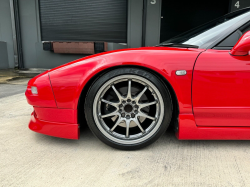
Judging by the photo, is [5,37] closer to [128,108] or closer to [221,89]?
[128,108]

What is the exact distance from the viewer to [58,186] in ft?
3.81

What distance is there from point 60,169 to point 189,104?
1.07 meters

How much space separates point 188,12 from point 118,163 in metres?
6.10

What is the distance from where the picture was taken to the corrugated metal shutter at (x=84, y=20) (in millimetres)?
6411

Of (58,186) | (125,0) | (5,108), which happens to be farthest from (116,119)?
(125,0)

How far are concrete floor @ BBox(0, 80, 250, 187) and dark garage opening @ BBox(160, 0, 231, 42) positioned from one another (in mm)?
5322

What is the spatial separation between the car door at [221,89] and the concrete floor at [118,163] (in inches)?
11.7

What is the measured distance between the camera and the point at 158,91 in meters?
1.49

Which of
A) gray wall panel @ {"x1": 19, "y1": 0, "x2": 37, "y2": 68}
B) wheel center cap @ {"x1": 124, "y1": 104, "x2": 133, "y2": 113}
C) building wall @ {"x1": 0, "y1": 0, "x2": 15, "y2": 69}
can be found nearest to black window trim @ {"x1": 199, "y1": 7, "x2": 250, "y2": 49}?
wheel center cap @ {"x1": 124, "y1": 104, "x2": 133, "y2": 113}

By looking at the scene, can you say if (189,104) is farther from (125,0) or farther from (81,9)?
(81,9)

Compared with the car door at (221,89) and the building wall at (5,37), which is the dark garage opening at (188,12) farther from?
the building wall at (5,37)

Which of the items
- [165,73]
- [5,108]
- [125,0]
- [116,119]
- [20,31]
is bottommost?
[5,108]

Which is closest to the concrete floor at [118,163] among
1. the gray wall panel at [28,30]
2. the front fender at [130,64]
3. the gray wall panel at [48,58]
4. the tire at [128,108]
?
the tire at [128,108]

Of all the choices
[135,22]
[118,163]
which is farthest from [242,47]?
[135,22]
